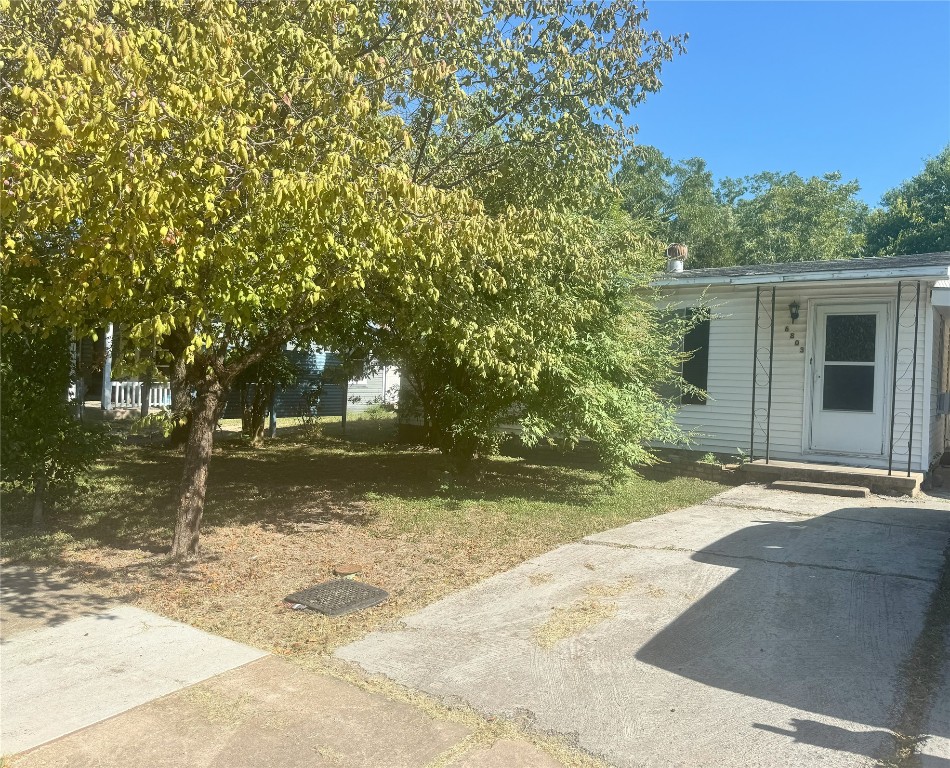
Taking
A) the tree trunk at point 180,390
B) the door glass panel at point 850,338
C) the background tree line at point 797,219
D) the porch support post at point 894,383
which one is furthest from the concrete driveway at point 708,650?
the background tree line at point 797,219

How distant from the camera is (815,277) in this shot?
9781 millimetres

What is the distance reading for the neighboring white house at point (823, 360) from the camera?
9.70m

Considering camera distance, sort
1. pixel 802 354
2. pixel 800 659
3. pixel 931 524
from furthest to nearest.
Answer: pixel 802 354 < pixel 931 524 < pixel 800 659

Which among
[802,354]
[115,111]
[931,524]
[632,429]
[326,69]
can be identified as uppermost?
[326,69]

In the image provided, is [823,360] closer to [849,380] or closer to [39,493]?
[849,380]

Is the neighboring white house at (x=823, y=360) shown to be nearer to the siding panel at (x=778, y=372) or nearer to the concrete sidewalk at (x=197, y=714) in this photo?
the siding panel at (x=778, y=372)

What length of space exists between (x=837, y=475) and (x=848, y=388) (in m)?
1.42

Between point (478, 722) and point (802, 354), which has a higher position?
point (802, 354)

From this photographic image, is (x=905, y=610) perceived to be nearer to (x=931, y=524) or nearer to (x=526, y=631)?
(x=526, y=631)

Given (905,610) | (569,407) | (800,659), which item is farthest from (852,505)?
(800,659)

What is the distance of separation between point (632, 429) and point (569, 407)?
0.89 metres

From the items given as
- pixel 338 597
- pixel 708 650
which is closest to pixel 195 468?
pixel 338 597

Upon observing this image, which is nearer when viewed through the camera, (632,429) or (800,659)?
(800,659)

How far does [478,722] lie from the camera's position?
3.44m
